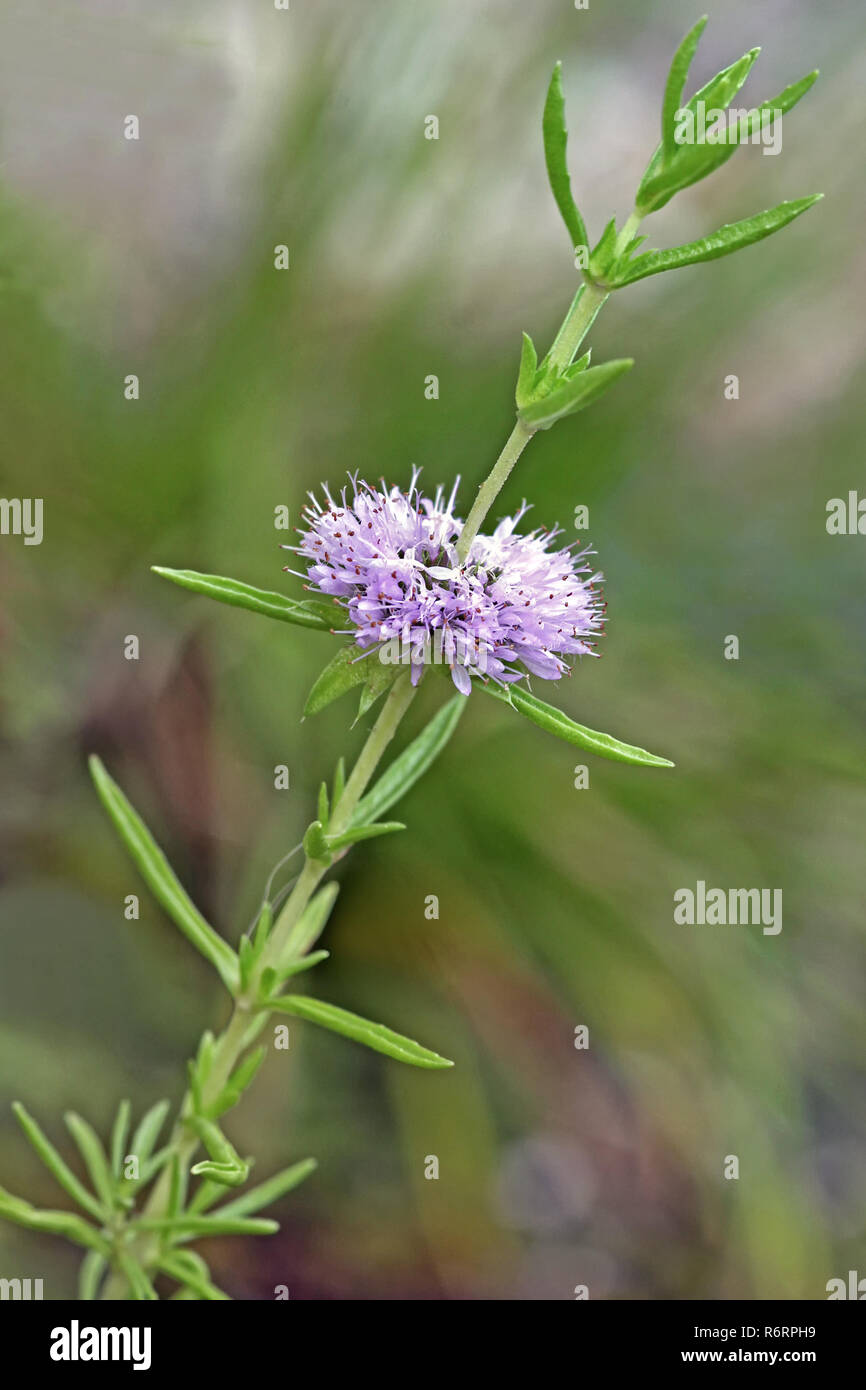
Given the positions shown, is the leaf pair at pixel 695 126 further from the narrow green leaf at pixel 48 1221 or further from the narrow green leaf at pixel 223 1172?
the narrow green leaf at pixel 48 1221

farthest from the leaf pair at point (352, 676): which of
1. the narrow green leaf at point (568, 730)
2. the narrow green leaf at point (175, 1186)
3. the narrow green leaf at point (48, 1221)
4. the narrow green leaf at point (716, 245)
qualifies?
the narrow green leaf at point (48, 1221)

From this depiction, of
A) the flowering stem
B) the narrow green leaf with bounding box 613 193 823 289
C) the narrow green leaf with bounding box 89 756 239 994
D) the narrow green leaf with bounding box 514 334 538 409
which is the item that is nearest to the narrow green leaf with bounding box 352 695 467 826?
the flowering stem

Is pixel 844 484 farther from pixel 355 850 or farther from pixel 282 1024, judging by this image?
pixel 282 1024

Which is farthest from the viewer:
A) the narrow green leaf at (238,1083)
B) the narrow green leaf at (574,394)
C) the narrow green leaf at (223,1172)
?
the narrow green leaf at (238,1083)

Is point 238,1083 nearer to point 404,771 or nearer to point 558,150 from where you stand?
point 404,771
